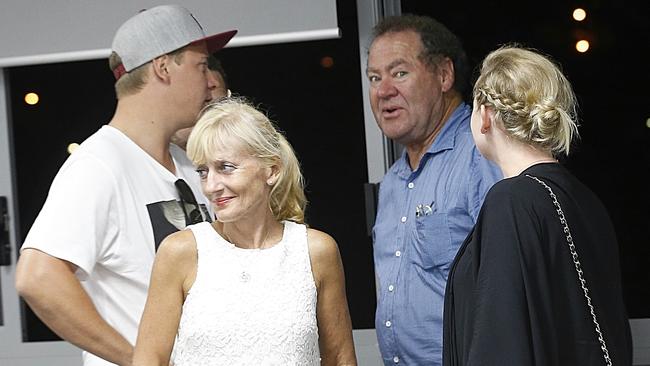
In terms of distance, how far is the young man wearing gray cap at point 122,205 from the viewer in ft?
7.98

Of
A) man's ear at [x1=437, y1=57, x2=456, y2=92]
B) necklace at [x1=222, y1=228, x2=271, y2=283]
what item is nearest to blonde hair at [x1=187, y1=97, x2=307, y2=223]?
necklace at [x1=222, y1=228, x2=271, y2=283]

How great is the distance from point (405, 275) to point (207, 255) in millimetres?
760

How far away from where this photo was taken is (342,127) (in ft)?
14.0

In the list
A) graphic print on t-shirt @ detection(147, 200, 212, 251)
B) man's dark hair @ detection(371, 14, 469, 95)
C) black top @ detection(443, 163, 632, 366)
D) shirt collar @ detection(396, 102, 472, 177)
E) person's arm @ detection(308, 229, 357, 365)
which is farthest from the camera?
man's dark hair @ detection(371, 14, 469, 95)

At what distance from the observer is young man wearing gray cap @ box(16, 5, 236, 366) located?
243 cm

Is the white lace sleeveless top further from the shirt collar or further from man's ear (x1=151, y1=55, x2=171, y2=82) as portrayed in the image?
the shirt collar

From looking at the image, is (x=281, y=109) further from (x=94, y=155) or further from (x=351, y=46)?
(x=94, y=155)

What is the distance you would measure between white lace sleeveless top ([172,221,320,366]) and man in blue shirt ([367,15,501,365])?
57 centimetres

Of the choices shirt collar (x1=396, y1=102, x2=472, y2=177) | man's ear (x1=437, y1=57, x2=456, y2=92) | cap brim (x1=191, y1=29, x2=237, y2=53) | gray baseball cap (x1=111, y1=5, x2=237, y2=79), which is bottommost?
shirt collar (x1=396, y1=102, x2=472, y2=177)

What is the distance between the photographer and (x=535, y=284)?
1.97 metres

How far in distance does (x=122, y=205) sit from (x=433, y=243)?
0.81 meters

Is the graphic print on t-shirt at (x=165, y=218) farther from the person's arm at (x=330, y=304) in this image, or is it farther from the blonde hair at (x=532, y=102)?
the blonde hair at (x=532, y=102)

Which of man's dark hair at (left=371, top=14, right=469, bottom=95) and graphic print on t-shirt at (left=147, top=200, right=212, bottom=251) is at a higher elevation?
man's dark hair at (left=371, top=14, right=469, bottom=95)

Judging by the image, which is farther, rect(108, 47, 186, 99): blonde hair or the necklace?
rect(108, 47, 186, 99): blonde hair
